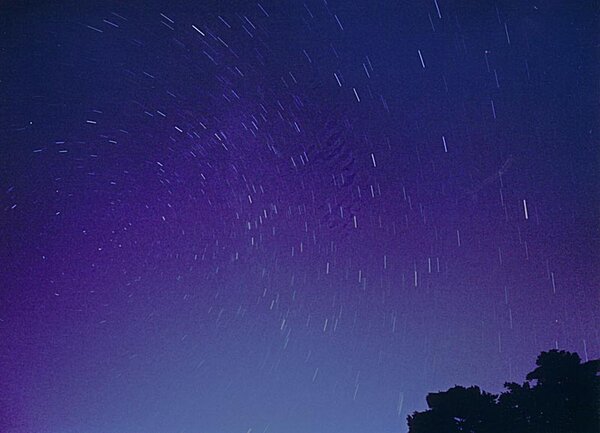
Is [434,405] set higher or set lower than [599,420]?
higher

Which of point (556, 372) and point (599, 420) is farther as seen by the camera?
point (556, 372)

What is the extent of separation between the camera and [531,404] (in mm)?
10492

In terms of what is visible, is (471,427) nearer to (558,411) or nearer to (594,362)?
(558,411)

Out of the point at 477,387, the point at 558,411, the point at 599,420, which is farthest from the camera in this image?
the point at 477,387

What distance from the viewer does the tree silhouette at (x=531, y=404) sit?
10039 millimetres

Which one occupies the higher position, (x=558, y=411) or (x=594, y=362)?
(x=594, y=362)

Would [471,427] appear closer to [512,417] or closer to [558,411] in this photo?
[512,417]

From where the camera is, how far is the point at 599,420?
909cm

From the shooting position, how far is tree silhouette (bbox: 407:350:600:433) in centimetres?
1004

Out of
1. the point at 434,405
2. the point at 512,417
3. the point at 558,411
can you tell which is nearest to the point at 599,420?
the point at 558,411

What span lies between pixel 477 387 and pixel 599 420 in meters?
2.35

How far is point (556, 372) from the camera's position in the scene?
10.5 metres

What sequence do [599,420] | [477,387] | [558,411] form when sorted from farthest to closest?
[477,387] < [558,411] < [599,420]

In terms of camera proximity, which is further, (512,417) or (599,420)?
(512,417)
